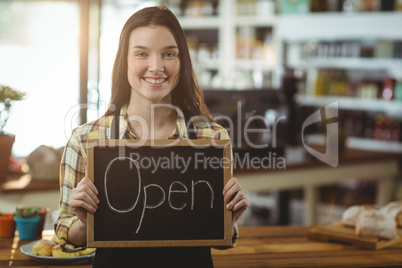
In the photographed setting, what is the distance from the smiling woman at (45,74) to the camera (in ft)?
15.7

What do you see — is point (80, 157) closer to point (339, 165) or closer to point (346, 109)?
point (339, 165)

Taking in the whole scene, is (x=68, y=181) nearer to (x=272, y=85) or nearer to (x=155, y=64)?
(x=155, y=64)

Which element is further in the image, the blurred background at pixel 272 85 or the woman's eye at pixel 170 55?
the blurred background at pixel 272 85

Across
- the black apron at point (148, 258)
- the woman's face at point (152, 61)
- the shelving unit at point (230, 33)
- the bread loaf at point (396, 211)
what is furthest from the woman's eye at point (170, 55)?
the shelving unit at point (230, 33)

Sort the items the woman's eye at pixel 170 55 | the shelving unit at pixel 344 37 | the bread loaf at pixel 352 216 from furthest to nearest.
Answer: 1. the shelving unit at pixel 344 37
2. the bread loaf at pixel 352 216
3. the woman's eye at pixel 170 55

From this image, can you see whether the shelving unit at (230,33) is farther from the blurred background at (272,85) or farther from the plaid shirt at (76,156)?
the plaid shirt at (76,156)

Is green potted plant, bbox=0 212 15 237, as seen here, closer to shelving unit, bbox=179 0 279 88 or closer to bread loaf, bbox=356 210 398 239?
bread loaf, bbox=356 210 398 239

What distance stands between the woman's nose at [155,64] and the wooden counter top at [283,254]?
681 mm

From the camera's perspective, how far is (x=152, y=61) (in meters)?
1.53

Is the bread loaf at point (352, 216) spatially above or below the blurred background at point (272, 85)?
below

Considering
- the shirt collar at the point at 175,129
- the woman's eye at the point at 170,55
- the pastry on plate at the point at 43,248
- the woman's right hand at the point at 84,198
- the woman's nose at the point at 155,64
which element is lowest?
the pastry on plate at the point at 43,248

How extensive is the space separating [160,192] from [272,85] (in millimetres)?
4610

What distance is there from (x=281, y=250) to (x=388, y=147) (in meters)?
3.54

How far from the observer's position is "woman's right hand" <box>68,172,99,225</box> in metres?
1.45
